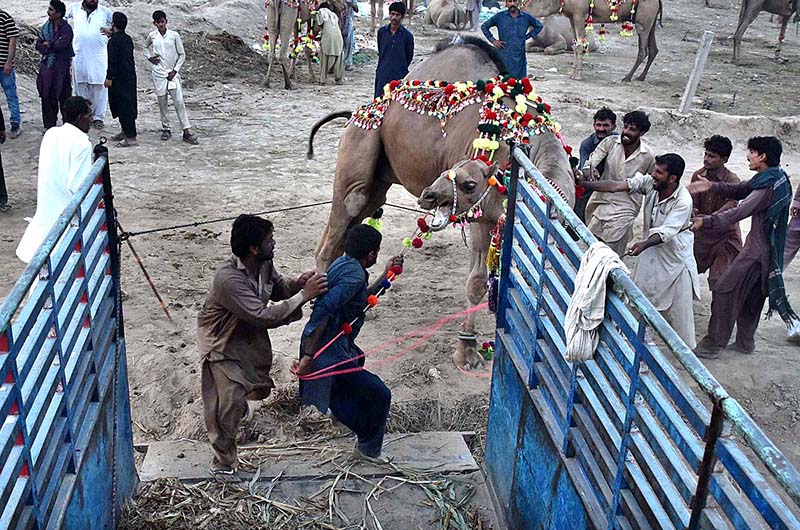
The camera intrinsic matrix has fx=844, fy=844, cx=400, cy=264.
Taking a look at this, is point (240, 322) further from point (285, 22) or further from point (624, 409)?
point (285, 22)

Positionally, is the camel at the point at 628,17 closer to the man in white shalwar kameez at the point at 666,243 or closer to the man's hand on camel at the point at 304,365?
the man in white shalwar kameez at the point at 666,243

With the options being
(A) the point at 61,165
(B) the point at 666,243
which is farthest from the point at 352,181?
(B) the point at 666,243

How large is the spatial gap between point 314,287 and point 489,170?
6.20 feet

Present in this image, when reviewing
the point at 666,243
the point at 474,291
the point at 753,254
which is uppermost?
the point at 666,243

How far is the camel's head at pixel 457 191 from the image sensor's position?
17.5 feet

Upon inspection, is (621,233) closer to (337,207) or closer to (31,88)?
(337,207)

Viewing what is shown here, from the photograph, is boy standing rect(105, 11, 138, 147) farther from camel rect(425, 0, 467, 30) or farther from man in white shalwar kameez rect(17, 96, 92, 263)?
camel rect(425, 0, 467, 30)

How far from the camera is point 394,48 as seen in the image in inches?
434

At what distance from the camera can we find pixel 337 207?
23.2ft

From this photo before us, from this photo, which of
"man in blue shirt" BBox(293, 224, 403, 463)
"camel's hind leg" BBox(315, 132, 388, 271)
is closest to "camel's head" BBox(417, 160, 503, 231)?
"man in blue shirt" BBox(293, 224, 403, 463)

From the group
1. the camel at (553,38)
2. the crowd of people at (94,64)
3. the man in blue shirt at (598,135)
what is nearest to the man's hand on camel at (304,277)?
the man in blue shirt at (598,135)

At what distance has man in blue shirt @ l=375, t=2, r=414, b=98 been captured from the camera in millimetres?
11008

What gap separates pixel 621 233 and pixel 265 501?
11.4ft

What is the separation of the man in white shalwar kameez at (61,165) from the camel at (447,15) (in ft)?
55.5
